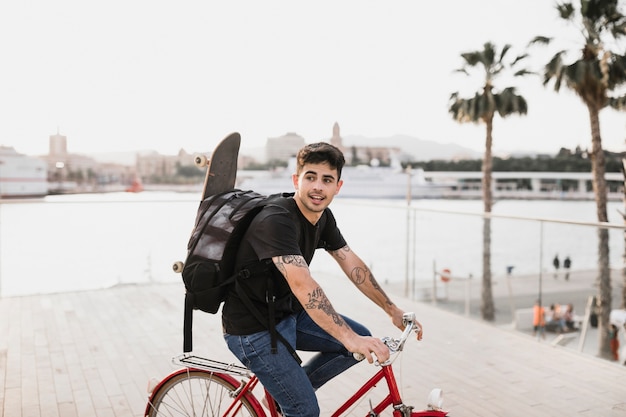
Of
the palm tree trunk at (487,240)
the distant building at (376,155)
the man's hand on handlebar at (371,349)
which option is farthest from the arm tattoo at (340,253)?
the distant building at (376,155)

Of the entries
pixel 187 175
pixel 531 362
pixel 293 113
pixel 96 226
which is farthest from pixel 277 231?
pixel 293 113

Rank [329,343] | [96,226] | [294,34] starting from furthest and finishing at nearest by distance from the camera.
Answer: [294,34]
[96,226]
[329,343]

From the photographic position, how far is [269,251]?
154 centimetres

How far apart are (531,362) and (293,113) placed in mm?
57199

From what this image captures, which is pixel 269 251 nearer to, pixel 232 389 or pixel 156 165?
pixel 232 389

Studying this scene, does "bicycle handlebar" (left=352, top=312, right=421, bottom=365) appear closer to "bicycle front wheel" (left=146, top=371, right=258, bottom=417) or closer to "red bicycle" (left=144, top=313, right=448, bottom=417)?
"red bicycle" (left=144, top=313, right=448, bottom=417)

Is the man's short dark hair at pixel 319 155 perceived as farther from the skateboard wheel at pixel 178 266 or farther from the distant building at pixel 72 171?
the distant building at pixel 72 171

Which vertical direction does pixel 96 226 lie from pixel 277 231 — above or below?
below

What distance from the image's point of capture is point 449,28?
4453cm

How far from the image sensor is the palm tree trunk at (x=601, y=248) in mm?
8049

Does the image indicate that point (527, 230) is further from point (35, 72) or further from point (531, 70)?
point (35, 72)

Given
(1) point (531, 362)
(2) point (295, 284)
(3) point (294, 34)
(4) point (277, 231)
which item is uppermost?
(3) point (294, 34)

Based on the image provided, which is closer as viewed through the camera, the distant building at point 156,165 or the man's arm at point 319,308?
the man's arm at point 319,308

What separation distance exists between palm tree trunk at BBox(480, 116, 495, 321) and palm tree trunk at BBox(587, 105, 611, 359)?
135cm
